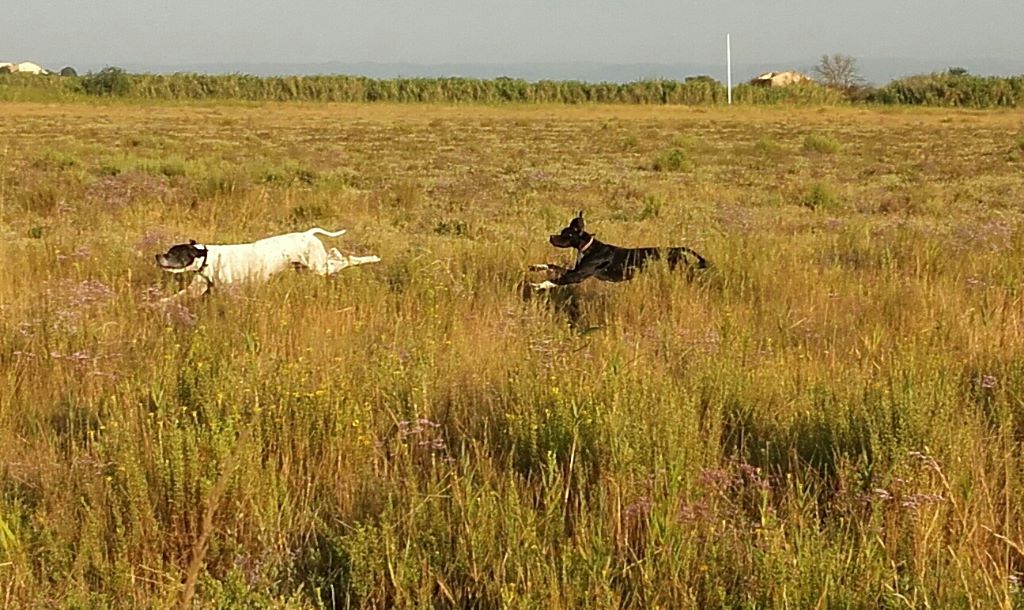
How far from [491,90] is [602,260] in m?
62.9

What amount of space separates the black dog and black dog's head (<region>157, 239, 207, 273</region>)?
220 centimetres

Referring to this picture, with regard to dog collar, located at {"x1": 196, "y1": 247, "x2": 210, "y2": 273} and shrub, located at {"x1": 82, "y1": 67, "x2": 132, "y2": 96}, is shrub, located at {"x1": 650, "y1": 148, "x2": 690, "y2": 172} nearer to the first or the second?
dog collar, located at {"x1": 196, "y1": 247, "x2": 210, "y2": 273}

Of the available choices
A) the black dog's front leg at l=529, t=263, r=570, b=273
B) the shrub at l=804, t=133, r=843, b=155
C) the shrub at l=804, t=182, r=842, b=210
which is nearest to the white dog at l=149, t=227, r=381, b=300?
the black dog's front leg at l=529, t=263, r=570, b=273

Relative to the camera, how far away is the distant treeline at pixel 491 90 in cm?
6319

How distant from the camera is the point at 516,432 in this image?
3369 mm

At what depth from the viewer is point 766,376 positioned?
4000 mm

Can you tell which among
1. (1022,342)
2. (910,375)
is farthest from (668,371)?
(1022,342)

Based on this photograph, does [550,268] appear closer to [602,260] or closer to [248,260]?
[602,260]

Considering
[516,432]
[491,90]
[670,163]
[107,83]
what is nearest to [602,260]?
[516,432]

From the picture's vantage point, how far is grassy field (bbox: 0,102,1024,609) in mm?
2570

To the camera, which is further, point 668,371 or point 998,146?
point 998,146

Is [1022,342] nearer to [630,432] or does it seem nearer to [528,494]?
[630,432]

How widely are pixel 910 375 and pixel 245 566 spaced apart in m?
2.37

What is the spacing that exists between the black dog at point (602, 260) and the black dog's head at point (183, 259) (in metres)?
2.20
